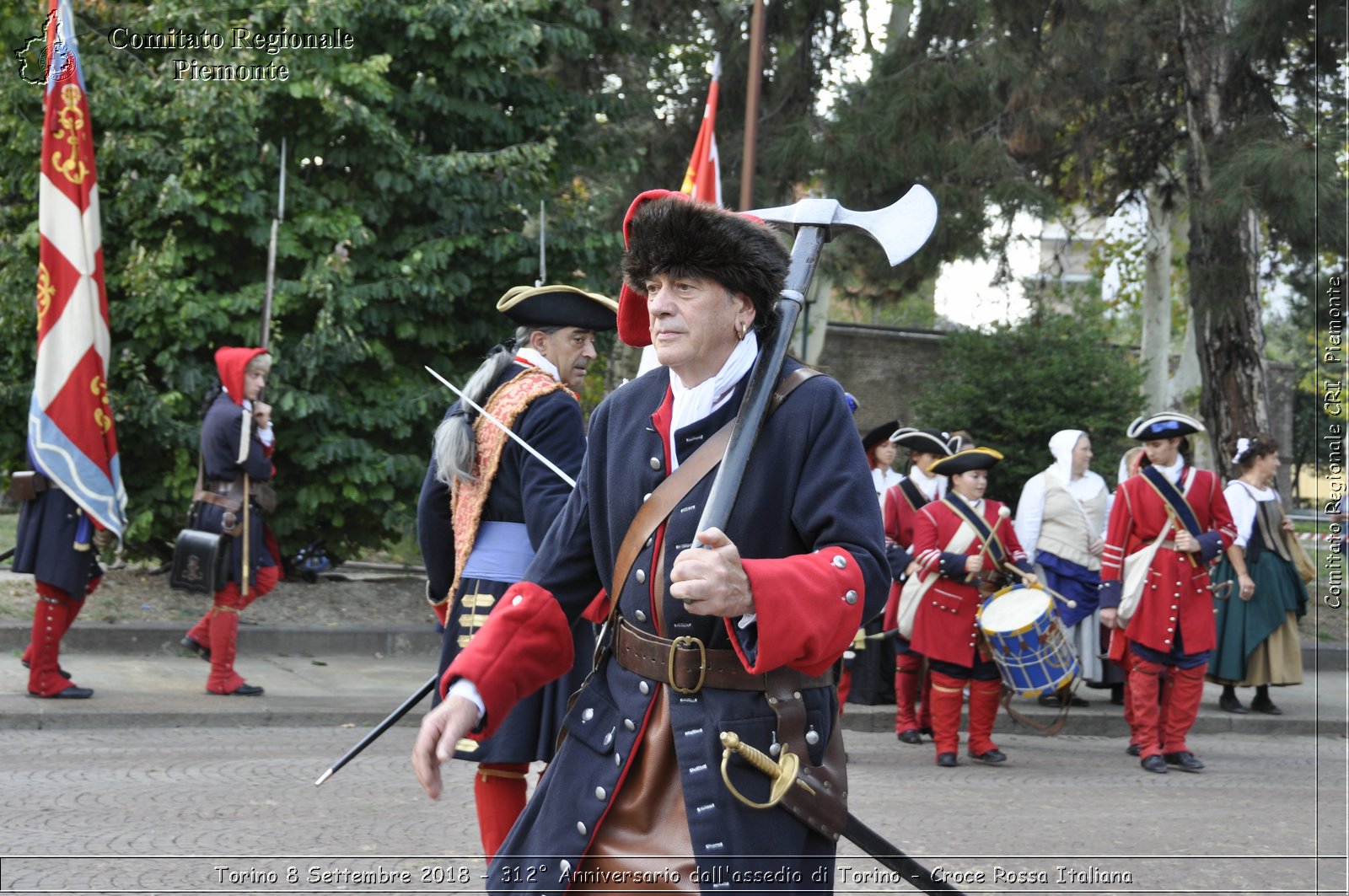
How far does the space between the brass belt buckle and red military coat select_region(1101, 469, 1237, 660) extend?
21.4ft

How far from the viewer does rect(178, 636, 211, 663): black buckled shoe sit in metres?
9.77

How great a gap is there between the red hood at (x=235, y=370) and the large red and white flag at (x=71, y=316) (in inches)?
28.1

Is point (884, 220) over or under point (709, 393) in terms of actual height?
over

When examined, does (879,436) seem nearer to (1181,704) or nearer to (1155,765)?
(1181,704)

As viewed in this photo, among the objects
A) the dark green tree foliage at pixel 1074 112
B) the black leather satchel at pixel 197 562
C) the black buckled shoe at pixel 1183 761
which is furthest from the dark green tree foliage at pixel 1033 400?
the black leather satchel at pixel 197 562

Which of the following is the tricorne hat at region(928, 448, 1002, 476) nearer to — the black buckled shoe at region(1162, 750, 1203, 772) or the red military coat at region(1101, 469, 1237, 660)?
the red military coat at region(1101, 469, 1237, 660)

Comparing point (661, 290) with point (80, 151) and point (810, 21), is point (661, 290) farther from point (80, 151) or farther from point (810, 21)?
point (810, 21)

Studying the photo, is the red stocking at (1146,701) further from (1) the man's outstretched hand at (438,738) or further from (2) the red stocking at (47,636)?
(1) the man's outstretched hand at (438,738)

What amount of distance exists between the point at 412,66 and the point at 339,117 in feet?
4.38

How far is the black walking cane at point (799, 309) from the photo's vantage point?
2.68 m

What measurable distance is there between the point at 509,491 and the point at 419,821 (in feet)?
7.51

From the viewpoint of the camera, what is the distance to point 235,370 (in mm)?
9367

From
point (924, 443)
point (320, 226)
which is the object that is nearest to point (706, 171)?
point (924, 443)

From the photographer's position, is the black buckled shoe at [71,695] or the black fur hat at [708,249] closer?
the black fur hat at [708,249]
